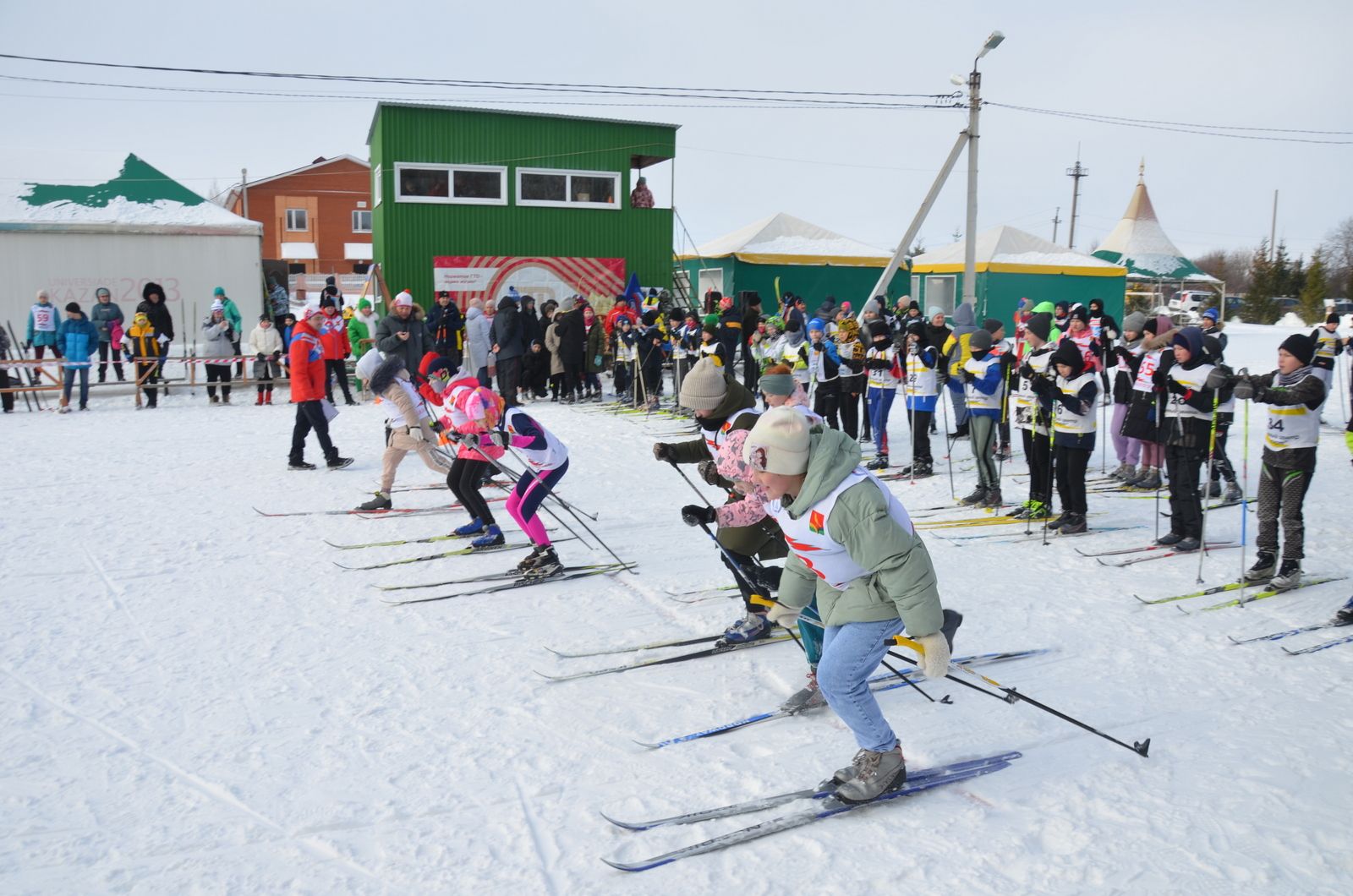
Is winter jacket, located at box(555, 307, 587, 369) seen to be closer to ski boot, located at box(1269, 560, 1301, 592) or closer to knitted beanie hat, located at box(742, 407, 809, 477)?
ski boot, located at box(1269, 560, 1301, 592)

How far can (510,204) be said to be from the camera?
1978cm

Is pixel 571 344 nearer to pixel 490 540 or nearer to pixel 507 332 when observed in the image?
pixel 507 332

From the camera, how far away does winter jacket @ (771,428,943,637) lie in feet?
10.6

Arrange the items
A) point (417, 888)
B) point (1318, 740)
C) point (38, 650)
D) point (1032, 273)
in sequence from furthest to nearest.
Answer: point (1032, 273), point (38, 650), point (1318, 740), point (417, 888)

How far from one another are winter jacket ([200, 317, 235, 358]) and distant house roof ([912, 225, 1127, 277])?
17.3 m

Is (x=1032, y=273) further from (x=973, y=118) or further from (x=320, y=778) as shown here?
(x=320, y=778)

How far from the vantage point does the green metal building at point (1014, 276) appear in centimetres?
2473

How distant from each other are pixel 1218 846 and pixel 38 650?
218 inches

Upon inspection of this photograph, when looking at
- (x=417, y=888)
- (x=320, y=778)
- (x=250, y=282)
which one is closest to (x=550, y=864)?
(x=417, y=888)

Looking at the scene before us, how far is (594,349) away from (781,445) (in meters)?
12.9

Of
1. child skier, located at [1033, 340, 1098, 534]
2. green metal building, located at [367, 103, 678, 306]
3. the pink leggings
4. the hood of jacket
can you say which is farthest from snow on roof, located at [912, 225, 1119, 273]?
the hood of jacket

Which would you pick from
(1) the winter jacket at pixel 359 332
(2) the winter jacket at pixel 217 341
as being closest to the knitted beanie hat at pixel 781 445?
(1) the winter jacket at pixel 359 332

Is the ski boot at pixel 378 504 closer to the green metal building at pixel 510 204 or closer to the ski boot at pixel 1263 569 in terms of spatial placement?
the ski boot at pixel 1263 569

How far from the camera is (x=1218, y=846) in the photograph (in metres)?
3.27
